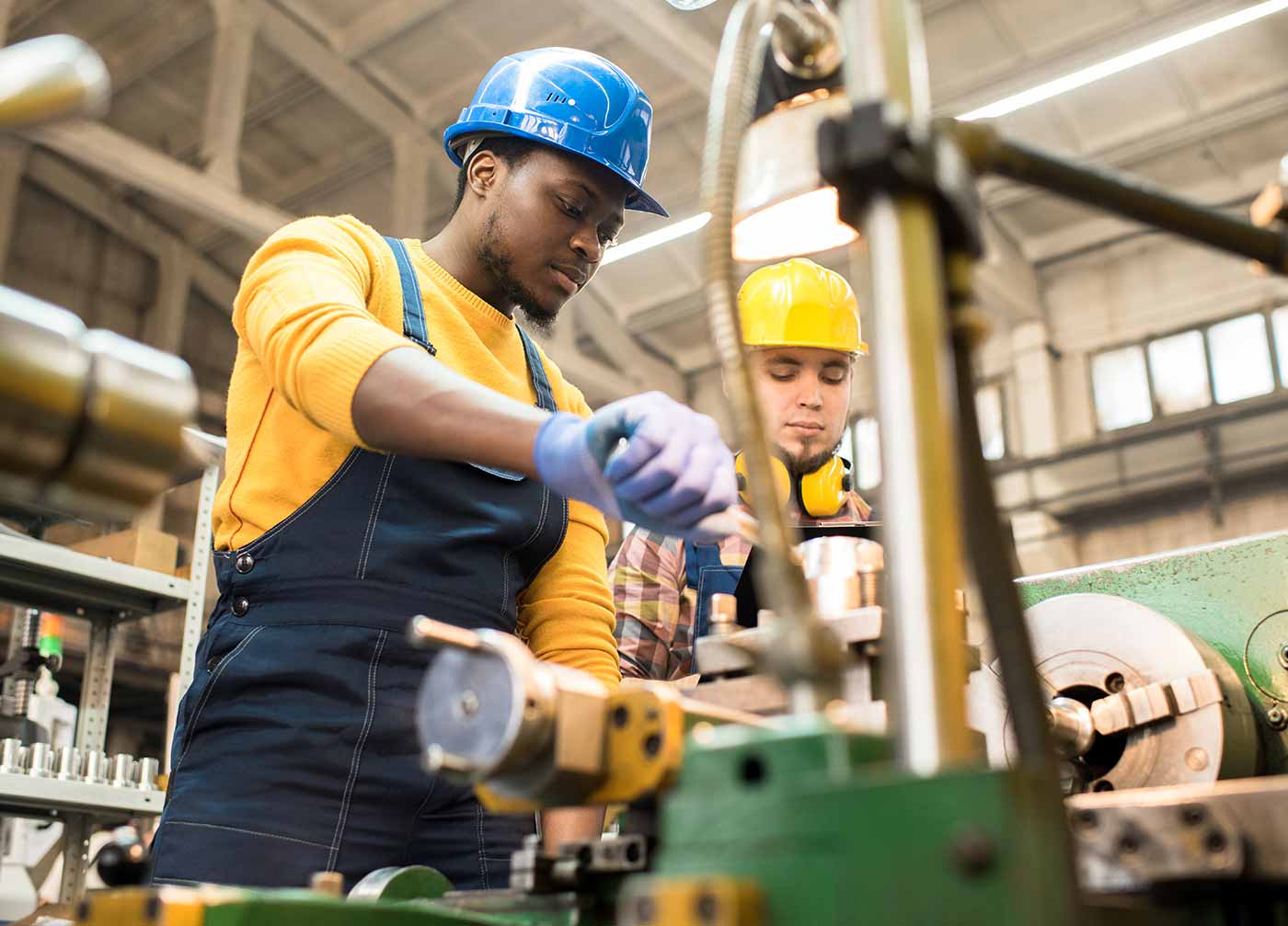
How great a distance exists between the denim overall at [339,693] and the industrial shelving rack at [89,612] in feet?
4.63

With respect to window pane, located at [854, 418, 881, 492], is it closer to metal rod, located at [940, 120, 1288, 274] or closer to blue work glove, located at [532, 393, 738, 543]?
blue work glove, located at [532, 393, 738, 543]

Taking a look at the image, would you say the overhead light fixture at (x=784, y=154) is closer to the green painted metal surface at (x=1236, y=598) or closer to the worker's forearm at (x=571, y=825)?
the green painted metal surface at (x=1236, y=598)

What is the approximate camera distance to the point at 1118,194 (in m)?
0.63

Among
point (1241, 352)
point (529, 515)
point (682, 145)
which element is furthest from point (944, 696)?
point (1241, 352)

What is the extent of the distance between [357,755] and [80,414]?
798 mm

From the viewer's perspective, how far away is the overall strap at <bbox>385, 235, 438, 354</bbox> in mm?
1359

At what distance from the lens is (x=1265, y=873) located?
62 cm

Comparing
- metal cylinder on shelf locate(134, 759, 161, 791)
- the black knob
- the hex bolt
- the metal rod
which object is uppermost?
the metal rod

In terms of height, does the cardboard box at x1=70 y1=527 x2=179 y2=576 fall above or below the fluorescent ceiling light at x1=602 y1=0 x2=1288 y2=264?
below

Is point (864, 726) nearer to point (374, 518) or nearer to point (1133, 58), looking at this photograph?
point (374, 518)

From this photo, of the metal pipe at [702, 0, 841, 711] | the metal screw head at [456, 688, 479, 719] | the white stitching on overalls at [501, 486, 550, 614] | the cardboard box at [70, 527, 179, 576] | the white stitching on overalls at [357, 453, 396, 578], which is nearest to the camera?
the metal pipe at [702, 0, 841, 711]

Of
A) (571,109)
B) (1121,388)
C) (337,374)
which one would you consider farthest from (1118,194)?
(1121,388)

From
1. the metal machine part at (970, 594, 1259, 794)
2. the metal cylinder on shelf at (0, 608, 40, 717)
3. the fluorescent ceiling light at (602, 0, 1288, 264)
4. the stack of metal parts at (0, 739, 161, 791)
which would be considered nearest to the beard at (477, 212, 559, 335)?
the metal machine part at (970, 594, 1259, 794)

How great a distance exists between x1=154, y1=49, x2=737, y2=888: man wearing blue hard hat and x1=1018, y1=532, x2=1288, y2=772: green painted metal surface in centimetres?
53
